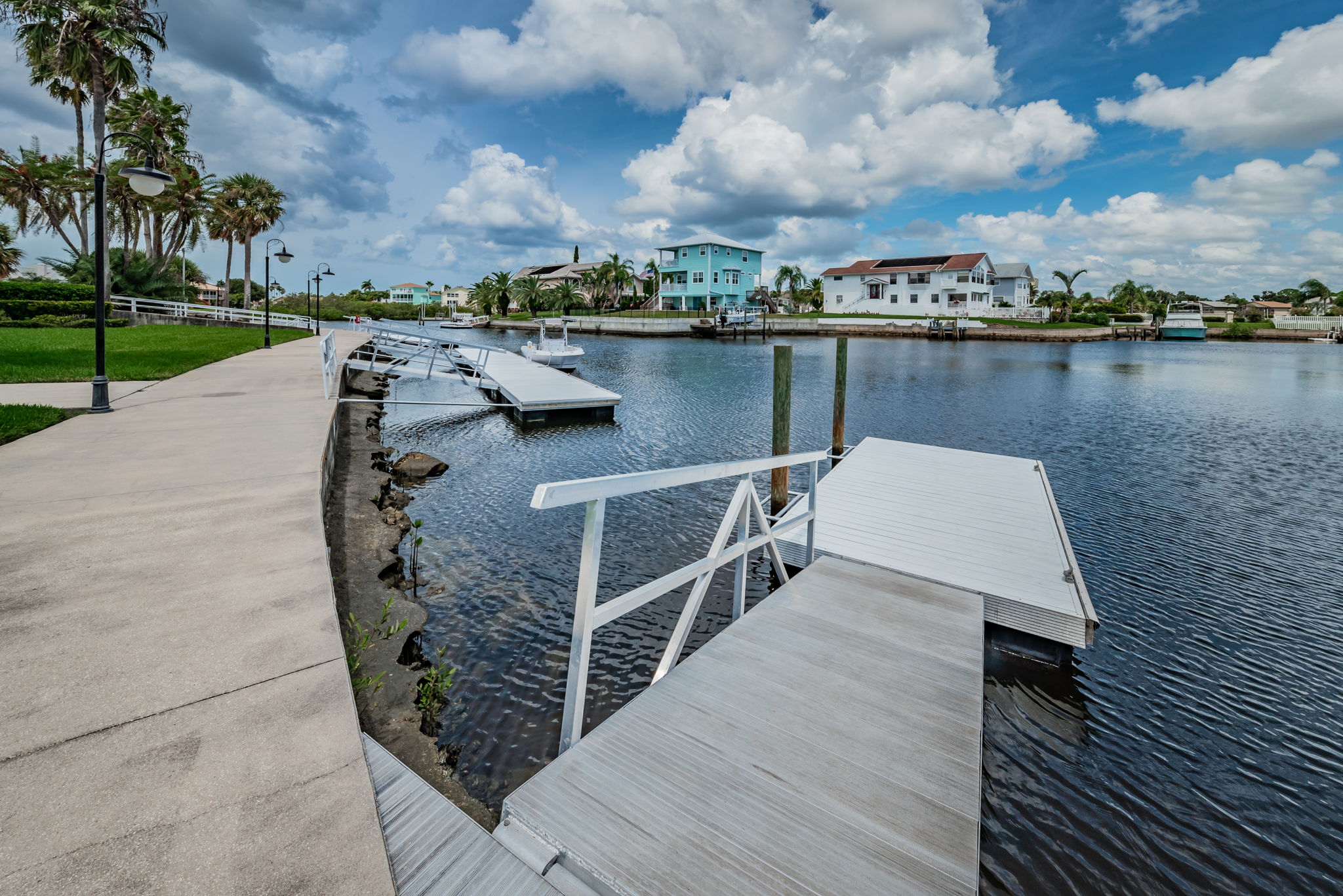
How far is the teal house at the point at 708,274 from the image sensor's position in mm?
79188

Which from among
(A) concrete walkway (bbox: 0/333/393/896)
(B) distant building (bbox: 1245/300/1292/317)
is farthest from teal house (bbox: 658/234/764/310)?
(B) distant building (bbox: 1245/300/1292/317)

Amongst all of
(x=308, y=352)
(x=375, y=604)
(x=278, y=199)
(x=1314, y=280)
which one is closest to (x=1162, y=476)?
(x=375, y=604)

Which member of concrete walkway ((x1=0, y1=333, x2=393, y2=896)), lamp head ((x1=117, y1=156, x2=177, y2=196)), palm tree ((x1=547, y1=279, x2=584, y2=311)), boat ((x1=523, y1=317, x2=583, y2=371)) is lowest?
concrete walkway ((x1=0, y1=333, x2=393, y2=896))

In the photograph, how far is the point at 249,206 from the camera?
46438 mm

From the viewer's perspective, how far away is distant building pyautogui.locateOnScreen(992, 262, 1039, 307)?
84812 mm

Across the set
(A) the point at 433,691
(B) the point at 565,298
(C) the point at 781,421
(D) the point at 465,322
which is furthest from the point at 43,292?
(D) the point at 465,322

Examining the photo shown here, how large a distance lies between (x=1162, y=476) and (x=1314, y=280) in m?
140

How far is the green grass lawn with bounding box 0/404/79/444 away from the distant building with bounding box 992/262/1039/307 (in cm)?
9471

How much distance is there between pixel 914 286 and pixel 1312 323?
45773 mm

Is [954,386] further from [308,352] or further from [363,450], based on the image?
[308,352]

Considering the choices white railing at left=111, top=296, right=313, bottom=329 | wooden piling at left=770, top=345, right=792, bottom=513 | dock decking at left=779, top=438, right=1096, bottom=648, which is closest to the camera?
dock decking at left=779, top=438, right=1096, bottom=648

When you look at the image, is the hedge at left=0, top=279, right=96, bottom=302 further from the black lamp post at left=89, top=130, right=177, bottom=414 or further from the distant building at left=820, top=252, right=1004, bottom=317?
the distant building at left=820, top=252, right=1004, bottom=317

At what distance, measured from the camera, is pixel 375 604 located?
5629 mm

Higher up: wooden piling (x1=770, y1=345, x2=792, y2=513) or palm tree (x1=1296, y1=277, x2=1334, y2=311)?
palm tree (x1=1296, y1=277, x2=1334, y2=311)
